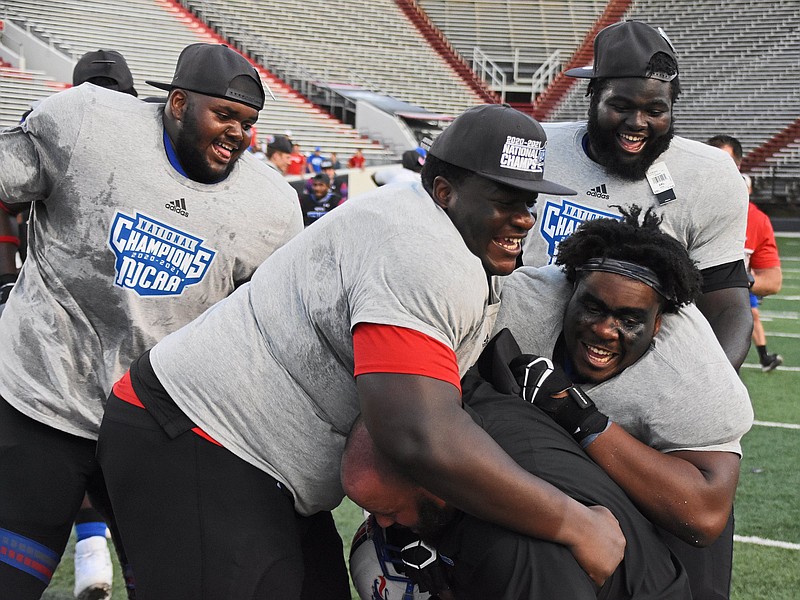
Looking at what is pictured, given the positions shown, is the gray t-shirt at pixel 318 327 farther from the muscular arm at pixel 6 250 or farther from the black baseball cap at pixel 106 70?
the black baseball cap at pixel 106 70

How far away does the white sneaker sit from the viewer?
3703mm

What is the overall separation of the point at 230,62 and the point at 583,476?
1519mm

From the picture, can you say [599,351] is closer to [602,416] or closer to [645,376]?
[645,376]

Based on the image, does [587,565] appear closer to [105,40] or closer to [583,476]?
[583,476]

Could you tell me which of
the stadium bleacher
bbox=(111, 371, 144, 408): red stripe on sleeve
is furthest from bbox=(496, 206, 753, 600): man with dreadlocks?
the stadium bleacher

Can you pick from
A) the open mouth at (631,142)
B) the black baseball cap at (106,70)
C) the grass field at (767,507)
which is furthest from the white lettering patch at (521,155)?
the black baseball cap at (106,70)

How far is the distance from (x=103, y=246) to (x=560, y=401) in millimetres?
1347

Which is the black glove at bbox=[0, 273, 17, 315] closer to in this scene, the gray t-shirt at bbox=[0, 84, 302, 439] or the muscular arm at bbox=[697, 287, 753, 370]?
the gray t-shirt at bbox=[0, 84, 302, 439]

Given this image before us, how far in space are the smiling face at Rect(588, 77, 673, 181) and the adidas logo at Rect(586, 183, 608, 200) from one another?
0.06 meters

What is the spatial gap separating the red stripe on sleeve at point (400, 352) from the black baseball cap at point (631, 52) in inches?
59.5

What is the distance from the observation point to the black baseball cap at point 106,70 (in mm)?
4594

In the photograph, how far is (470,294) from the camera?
6.15ft

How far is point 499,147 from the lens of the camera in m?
1.95

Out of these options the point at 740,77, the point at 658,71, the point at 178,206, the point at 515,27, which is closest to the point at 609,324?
the point at 658,71
